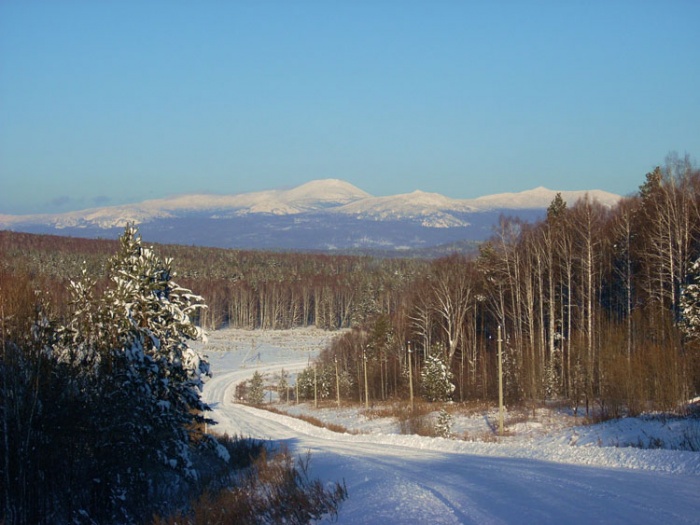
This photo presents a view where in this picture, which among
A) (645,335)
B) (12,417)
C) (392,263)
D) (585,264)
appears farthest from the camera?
(392,263)

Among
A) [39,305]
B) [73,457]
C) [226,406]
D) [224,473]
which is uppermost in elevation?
[39,305]

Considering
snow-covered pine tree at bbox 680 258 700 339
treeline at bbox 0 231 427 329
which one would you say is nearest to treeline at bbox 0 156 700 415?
snow-covered pine tree at bbox 680 258 700 339

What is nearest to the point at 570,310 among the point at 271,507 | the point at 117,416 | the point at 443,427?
the point at 443,427

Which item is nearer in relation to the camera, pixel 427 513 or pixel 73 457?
pixel 427 513

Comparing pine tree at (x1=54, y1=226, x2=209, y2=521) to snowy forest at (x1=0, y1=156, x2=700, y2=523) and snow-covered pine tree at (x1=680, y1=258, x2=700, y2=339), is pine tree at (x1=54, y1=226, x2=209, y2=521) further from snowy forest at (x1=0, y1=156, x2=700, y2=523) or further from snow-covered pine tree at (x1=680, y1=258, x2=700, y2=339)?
snow-covered pine tree at (x1=680, y1=258, x2=700, y2=339)

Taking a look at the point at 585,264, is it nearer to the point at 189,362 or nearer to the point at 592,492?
the point at 189,362

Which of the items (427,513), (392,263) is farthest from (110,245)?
(427,513)

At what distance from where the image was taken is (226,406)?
64.4 metres

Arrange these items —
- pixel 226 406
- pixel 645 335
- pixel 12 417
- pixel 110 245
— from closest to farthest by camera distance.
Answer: pixel 12 417
pixel 645 335
pixel 226 406
pixel 110 245

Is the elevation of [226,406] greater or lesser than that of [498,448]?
lesser

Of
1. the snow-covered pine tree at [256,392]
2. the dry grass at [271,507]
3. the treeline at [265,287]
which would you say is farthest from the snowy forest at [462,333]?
the treeline at [265,287]

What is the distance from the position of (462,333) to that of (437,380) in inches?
372

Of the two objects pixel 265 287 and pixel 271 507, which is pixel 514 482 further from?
pixel 265 287

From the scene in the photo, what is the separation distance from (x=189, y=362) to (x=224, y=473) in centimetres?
371
